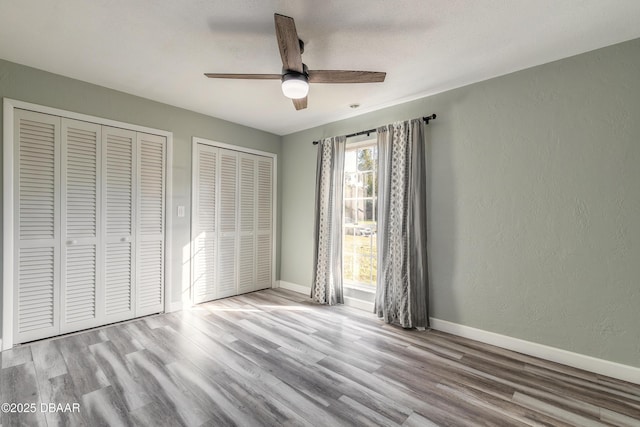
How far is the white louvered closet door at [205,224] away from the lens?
3.72 m

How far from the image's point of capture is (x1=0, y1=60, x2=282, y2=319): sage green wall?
8.41ft

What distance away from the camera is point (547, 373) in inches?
86.0

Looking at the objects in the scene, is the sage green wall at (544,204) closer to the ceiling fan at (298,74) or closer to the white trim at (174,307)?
the ceiling fan at (298,74)

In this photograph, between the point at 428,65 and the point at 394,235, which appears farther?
the point at 394,235

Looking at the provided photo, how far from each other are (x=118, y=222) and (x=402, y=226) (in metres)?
3.11

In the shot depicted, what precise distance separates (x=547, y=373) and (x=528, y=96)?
230 cm

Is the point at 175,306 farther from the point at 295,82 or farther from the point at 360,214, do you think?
the point at 295,82

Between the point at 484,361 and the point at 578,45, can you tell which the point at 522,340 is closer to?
the point at 484,361

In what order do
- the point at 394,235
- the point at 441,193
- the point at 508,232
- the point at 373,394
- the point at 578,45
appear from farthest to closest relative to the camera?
the point at 394,235 < the point at 441,193 < the point at 508,232 < the point at 578,45 < the point at 373,394

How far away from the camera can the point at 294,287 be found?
450 cm

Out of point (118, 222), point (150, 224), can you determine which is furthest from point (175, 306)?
point (118, 222)

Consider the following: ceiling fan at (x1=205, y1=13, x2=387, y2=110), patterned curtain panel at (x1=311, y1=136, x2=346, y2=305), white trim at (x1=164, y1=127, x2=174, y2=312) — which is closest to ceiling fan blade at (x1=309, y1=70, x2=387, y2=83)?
ceiling fan at (x1=205, y1=13, x2=387, y2=110)

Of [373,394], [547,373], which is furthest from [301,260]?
[547,373]

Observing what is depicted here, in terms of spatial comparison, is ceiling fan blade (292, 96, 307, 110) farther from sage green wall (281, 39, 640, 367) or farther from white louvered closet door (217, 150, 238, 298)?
white louvered closet door (217, 150, 238, 298)
